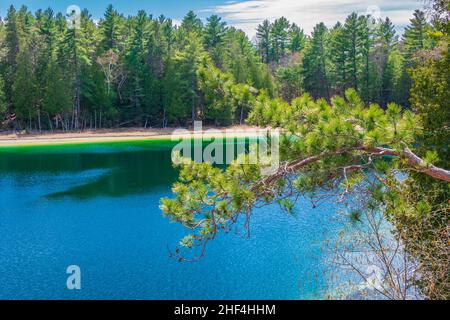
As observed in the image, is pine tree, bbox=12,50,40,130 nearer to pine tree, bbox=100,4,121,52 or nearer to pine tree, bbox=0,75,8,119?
pine tree, bbox=0,75,8,119

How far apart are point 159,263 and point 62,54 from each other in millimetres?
31730

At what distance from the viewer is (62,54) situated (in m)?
40.6

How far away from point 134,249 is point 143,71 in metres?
30.9

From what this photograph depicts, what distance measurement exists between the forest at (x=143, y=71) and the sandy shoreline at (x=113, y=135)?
125cm

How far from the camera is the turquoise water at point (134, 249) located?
11188 mm

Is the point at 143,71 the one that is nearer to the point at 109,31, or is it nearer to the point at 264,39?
the point at 109,31

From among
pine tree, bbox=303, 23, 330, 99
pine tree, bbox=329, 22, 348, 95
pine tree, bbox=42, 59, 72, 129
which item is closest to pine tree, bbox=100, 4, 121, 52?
pine tree, bbox=42, 59, 72, 129

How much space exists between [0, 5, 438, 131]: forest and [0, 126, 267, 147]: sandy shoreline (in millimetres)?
1253

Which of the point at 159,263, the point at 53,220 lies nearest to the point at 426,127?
the point at 159,263

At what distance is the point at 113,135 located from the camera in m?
42.0

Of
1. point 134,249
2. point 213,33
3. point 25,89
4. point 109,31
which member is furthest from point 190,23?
point 134,249

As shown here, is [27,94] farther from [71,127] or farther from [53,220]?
[53,220]

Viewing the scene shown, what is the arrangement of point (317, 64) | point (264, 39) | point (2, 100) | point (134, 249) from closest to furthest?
point (134, 249) < point (2, 100) < point (317, 64) < point (264, 39)

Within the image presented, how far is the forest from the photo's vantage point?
40.2 metres
